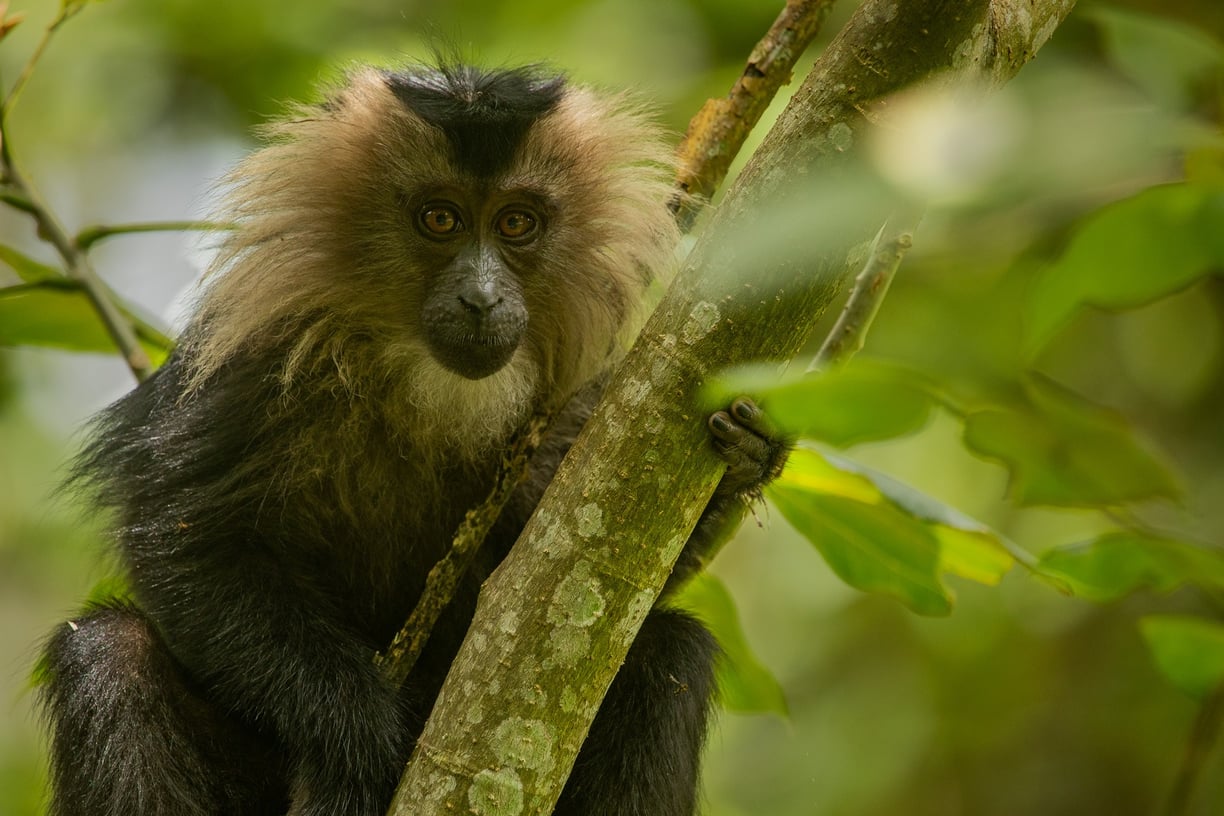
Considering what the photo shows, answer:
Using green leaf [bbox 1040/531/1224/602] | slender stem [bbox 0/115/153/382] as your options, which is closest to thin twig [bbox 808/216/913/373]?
green leaf [bbox 1040/531/1224/602]

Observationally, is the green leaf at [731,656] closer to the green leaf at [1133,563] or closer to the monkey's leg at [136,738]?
the monkey's leg at [136,738]

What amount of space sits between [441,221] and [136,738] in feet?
5.95

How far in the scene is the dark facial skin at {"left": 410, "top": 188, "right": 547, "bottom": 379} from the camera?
399cm

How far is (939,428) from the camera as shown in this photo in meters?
7.49

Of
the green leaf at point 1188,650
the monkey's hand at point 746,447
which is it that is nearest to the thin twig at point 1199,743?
the green leaf at point 1188,650

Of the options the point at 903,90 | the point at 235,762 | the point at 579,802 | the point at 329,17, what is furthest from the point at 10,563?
the point at 903,90

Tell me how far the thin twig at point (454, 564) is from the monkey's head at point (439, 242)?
0.37 m

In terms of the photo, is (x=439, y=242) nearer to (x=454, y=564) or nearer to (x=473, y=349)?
(x=473, y=349)

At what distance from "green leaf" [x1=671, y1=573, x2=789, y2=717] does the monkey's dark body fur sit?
0.28ft

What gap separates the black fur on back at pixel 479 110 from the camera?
418 centimetres

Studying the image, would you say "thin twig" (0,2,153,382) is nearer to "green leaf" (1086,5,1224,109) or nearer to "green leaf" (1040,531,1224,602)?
"green leaf" (1086,5,1224,109)

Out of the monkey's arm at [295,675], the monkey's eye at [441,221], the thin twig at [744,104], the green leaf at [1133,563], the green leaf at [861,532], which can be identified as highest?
the thin twig at [744,104]

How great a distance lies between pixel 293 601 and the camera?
385 cm

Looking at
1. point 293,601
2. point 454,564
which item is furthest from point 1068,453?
point 293,601
